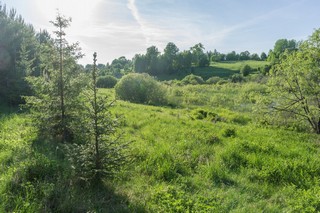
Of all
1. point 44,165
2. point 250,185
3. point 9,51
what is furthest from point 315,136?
point 9,51

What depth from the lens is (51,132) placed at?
7.37 m

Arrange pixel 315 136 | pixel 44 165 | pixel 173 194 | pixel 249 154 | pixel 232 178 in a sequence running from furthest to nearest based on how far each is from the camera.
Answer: pixel 315 136
pixel 249 154
pixel 232 178
pixel 44 165
pixel 173 194

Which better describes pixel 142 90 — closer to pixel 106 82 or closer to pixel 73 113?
pixel 73 113

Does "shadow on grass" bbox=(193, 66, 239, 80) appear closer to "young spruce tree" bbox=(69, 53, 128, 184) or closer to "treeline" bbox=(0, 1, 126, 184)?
"treeline" bbox=(0, 1, 126, 184)

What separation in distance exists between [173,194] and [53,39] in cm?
554

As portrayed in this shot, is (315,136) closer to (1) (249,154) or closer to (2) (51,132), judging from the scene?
(1) (249,154)

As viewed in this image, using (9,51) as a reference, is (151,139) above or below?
below

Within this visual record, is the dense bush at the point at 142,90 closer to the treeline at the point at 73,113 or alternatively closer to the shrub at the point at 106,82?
the treeline at the point at 73,113

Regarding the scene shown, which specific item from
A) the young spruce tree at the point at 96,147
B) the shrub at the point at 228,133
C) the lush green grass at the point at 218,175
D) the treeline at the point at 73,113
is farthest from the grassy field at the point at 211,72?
the young spruce tree at the point at 96,147

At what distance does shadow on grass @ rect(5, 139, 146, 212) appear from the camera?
159 inches

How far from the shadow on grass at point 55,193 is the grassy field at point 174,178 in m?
0.02

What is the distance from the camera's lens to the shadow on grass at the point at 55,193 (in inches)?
159

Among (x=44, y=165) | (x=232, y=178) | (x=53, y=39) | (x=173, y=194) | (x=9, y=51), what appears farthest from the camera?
(x=9, y=51)

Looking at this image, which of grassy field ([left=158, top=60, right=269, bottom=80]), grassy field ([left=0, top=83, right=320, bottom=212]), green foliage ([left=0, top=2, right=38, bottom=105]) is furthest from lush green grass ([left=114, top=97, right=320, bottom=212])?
grassy field ([left=158, top=60, right=269, bottom=80])
